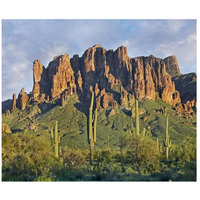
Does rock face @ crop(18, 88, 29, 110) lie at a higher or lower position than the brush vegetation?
higher

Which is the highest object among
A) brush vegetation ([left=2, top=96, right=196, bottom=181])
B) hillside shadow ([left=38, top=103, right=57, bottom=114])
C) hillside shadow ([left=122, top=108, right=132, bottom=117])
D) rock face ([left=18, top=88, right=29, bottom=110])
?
rock face ([left=18, top=88, right=29, bottom=110])

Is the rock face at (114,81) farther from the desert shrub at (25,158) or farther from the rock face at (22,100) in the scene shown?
the desert shrub at (25,158)

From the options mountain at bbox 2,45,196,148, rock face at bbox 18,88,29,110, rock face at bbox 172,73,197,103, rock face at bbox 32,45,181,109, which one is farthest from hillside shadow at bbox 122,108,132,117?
rock face at bbox 18,88,29,110

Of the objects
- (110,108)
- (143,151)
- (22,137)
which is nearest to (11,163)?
(22,137)

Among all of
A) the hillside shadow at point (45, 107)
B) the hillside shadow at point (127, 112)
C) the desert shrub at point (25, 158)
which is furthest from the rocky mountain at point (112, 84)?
the desert shrub at point (25, 158)

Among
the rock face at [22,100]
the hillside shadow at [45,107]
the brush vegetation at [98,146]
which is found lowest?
the brush vegetation at [98,146]

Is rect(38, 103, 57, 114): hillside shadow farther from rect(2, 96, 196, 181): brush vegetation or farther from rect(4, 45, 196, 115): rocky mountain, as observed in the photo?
rect(4, 45, 196, 115): rocky mountain

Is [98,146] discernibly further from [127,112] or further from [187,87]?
[187,87]

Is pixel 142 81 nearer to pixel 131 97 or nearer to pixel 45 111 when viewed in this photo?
pixel 131 97
